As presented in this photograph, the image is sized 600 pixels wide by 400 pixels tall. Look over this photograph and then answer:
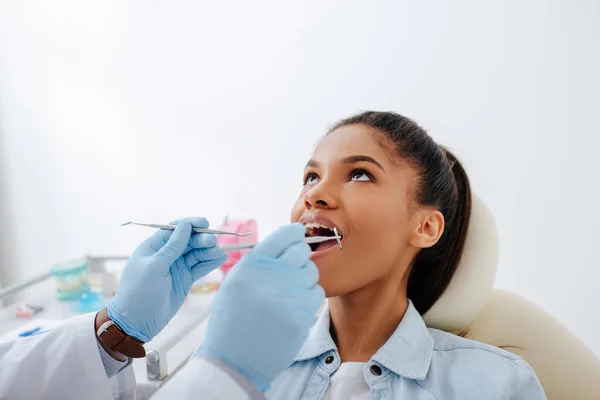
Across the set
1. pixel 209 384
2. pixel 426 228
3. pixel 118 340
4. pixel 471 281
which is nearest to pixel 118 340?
pixel 118 340

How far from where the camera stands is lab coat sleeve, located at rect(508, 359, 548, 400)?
0.85m

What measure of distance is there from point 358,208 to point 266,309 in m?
0.32

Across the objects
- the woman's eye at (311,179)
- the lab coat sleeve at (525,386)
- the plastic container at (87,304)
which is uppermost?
the woman's eye at (311,179)

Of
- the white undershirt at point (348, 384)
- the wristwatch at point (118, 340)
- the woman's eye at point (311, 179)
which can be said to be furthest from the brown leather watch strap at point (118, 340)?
the woman's eye at point (311, 179)

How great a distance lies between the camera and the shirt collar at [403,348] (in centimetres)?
90

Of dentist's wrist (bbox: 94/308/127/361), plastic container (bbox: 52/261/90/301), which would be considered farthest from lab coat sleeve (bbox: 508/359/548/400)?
plastic container (bbox: 52/261/90/301)

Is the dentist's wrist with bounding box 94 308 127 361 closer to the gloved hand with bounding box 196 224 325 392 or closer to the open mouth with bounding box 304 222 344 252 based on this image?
the gloved hand with bounding box 196 224 325 392

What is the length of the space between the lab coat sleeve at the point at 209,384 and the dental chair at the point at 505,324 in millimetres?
659

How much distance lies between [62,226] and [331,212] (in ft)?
6.59

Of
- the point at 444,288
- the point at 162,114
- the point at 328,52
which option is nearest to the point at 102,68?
the point at 162,114

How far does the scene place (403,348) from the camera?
928mm

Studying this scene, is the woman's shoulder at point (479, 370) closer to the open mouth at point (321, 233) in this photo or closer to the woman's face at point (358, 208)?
the woman's face at point (358, 208)

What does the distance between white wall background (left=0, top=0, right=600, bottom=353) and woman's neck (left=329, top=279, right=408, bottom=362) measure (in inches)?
31.4

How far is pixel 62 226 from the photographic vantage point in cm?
229
